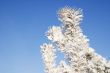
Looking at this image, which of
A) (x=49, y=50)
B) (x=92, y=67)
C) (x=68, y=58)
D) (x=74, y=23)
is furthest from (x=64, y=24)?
(x=49, y=50)

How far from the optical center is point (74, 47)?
4025cm

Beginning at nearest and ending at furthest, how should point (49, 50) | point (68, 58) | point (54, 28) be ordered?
point (68, 58)
point (54, 28)
point (49, 50)

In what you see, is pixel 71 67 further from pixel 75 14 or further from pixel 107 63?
pixel 75 14

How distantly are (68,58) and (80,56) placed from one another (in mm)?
2169

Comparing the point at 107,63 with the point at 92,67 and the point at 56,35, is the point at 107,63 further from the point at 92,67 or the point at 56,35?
the point at 56,35

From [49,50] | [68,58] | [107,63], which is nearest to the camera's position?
[107,63]

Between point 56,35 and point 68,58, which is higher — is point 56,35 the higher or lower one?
the higher one

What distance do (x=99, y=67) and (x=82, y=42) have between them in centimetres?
426

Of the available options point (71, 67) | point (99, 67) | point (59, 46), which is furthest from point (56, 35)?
point (99, 67)

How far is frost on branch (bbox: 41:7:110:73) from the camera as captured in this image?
3859 cm

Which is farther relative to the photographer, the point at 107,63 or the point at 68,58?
the point at 68,58

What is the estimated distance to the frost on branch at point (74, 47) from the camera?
1519 inches

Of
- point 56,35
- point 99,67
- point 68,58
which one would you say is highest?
point 56,35

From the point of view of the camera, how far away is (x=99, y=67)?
38.3 metres
